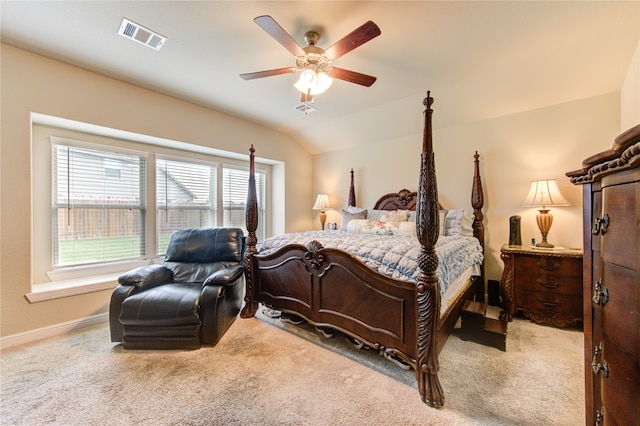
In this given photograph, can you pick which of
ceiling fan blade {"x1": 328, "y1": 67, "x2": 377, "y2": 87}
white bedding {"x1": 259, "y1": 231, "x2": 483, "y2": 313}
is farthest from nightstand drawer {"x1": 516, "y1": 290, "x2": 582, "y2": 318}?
ceiling fan blade {"x1": 328, "y1": 67, "x2": 377, "y2": 87}

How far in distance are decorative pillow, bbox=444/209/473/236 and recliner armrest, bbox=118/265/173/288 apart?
337 centimetres

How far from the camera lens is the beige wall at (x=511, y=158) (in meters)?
2.84

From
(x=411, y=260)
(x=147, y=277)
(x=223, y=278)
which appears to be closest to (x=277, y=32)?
(x=411, y=260)

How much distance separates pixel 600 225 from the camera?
0.87 metres

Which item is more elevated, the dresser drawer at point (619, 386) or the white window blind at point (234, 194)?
the white window blind at point (234, 194)

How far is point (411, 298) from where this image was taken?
68.7 inches

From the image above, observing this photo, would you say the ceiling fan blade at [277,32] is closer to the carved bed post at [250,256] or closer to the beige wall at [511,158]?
the carved bed post at [250,256]

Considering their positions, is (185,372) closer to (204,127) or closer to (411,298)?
(411,298)

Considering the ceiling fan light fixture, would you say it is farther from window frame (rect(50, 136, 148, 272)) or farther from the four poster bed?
window frame (rect(50, 136, 148, 272))

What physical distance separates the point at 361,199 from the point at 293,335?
2769mm

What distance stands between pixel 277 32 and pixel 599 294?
2143 mm

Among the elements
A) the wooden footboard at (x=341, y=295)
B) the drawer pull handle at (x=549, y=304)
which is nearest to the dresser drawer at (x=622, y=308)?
the wooden footboard at (x=341, y=295)

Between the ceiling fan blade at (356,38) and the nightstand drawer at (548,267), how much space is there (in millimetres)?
2761

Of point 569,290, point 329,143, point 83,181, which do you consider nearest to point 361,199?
→ point 329,143
